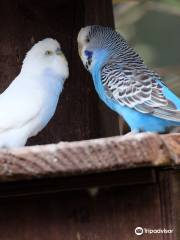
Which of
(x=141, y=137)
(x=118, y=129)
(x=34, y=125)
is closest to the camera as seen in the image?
(x=141, y=137)

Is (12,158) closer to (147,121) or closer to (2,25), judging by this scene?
(147,121)

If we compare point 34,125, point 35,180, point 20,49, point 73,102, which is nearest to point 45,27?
point 20,49

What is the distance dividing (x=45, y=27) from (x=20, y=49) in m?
0.11

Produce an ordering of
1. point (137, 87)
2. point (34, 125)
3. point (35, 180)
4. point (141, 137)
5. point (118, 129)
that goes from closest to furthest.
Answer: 1. point (141, 137)
2. point (35, 180)
3. point (34, 125)
4. point (137, 87)
5. point (118, 129)

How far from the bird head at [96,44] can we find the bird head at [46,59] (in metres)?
0.11

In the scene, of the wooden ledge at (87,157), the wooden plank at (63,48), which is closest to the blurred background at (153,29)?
the wooden plank at (63,48)

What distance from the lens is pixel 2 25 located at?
2.49 meters

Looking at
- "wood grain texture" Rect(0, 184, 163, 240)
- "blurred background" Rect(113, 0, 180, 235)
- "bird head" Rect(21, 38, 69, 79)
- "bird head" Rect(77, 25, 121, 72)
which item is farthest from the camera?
"blurred background" Rect(113, 0, 180, 235)

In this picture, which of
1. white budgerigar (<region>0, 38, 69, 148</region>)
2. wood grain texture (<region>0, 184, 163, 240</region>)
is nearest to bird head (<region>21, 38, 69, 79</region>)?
white budgerigar (<region>0, 38, 69, 148</region>)

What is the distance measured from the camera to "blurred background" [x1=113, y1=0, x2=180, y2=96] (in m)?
3.62

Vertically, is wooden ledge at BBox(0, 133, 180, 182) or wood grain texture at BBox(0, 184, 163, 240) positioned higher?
wooden ledge at BBox(0, 133, 180, 182)

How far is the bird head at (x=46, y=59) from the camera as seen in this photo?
94.1 inches

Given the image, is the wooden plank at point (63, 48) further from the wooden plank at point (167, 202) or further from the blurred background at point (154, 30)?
the blurred background at point (154, 30)

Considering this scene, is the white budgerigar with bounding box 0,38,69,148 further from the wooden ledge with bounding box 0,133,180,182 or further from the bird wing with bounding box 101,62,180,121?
the wooden ledge with bounding box 0,133,180,182
